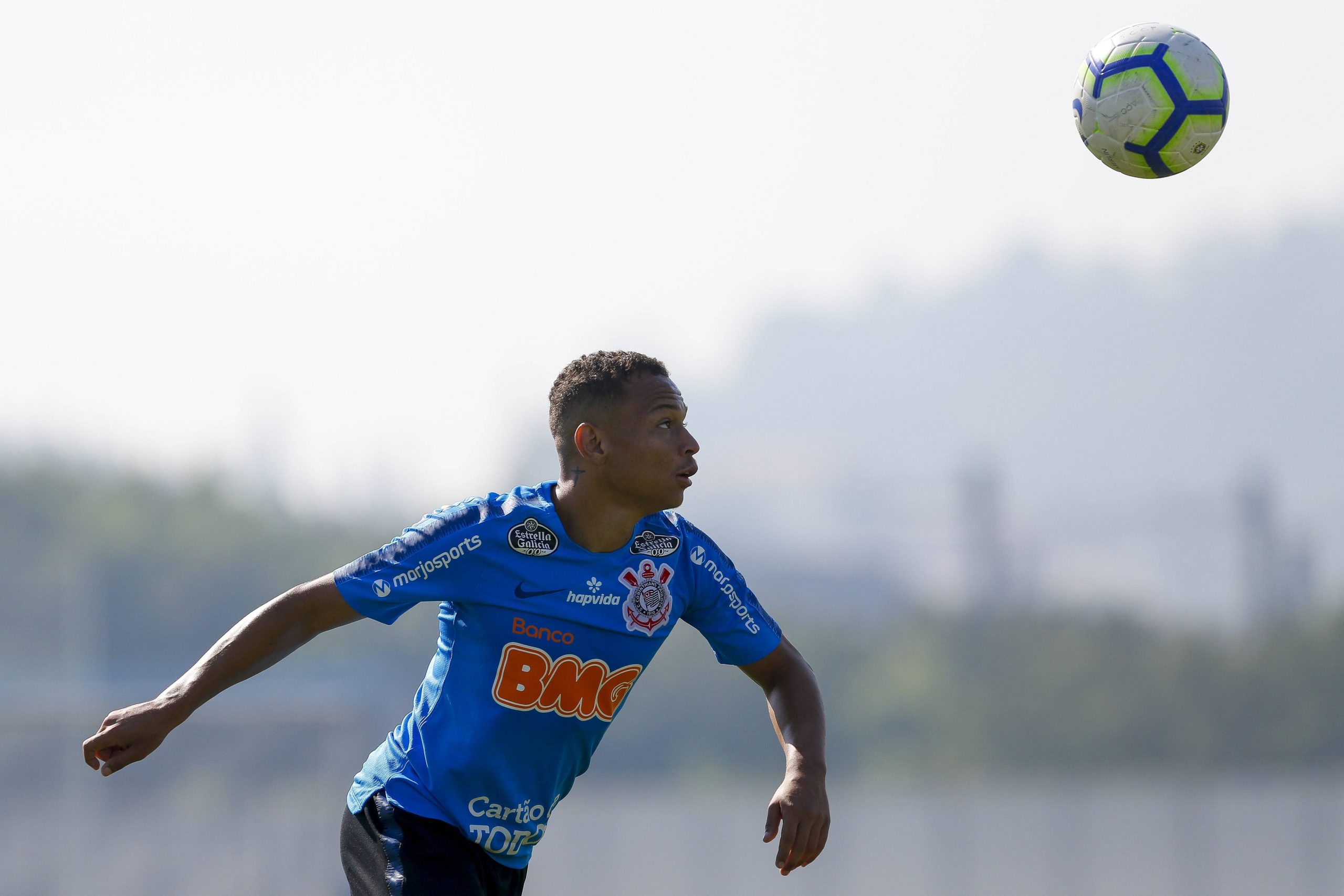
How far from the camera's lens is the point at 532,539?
500cm

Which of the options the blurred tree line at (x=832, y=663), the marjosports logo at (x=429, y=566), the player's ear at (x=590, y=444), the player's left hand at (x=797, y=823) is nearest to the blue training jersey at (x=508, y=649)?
the marjosports logo at (x=429, y=566)

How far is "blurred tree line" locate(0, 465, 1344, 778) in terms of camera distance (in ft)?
161

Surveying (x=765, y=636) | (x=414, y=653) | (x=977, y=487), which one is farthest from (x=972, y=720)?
(x=765, y=636)

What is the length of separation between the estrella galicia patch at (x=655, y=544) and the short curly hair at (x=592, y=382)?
0.39 meters

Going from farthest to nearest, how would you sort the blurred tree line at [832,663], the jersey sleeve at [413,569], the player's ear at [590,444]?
the blurred tree line at [832,663] → the player's ear at [590,444] → the jersey sleeve at [413,569]

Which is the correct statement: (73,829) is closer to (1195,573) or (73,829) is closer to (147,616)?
(147,616)

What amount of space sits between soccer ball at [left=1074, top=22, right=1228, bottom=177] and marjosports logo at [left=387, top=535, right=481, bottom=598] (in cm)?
363

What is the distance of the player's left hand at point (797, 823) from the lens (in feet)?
14.4

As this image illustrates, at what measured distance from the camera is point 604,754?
55344 mm

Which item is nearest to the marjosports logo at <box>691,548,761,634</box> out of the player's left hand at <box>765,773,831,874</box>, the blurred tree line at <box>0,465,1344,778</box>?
the player's left hand at <box>765,773,831,874</box>

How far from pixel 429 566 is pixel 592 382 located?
83cm

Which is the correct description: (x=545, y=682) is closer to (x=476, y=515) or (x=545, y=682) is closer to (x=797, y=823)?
(x=476, y=515)

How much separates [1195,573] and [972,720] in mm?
44626

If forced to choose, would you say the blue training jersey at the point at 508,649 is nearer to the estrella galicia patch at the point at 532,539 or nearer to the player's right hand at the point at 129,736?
the estrella galicia patch at the point at 532,539
